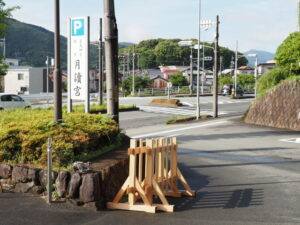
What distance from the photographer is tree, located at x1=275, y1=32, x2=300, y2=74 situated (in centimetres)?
2697

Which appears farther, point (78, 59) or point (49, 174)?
point (78, 59)

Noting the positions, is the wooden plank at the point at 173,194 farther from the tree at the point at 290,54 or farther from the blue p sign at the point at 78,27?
the tree at the point at 290,54

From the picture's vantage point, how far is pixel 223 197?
8172 mm

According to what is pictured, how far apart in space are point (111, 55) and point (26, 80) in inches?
2782

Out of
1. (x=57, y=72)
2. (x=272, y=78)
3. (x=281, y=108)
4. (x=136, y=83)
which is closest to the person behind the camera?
(x=57, y=72)

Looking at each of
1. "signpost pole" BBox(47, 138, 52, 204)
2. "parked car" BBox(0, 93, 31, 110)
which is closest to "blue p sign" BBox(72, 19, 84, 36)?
"signpost pole" BBox(47, 138, 52, 204)

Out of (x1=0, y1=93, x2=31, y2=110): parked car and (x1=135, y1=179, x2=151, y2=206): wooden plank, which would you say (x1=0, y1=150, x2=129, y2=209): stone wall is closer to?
(x1=135, y1=179, x2=151, y2=206): wooden plank

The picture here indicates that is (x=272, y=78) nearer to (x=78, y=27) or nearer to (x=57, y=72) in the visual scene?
(x=78, y=27)

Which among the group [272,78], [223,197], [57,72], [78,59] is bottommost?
[223,197]

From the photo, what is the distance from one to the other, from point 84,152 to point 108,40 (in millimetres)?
3831

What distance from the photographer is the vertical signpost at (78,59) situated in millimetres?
11961

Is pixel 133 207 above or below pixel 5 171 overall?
below

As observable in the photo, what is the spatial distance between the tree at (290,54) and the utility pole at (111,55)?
1807 cm

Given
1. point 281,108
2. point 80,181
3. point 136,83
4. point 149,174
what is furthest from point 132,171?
point 136,83
